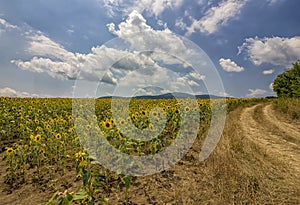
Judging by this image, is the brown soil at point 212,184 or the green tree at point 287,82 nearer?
the brown soil at point 212,184

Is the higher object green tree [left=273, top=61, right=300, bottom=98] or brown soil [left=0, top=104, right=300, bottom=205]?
green tree [left=273, top=61, right=300, bottom=98]

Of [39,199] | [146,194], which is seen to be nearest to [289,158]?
[146,194]

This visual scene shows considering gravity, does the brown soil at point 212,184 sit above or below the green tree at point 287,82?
below

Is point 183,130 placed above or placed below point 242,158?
above

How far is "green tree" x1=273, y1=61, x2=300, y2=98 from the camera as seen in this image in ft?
145

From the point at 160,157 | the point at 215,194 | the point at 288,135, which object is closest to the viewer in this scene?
the point at 215,194

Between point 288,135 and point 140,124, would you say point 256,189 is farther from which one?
point 288,135

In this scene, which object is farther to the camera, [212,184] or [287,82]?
[287,82]

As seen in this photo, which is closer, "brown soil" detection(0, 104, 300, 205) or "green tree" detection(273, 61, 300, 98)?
"brown soil" detection(0, 104, 300, 205)

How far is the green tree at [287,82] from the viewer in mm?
44294

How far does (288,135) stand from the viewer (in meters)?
9.17

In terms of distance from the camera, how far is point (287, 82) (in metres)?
48.8

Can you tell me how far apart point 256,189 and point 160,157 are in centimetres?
225

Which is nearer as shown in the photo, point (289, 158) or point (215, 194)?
point (215, 194)
